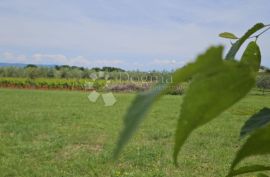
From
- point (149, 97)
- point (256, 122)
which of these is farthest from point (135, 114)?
point (256, 122)

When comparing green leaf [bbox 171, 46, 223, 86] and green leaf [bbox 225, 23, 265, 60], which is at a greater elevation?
green leaf [bbox 225, 23, 265, 60]

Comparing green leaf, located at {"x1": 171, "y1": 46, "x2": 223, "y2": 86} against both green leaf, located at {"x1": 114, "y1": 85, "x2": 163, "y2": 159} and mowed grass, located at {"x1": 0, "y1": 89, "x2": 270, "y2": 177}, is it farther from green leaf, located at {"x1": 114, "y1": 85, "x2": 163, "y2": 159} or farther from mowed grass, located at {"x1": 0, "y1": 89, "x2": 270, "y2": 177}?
mowed grass, located at {"x1": 0, "y1": 89, "x2": 270, "y2": 177}

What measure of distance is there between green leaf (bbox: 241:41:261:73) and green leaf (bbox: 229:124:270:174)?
7 cm

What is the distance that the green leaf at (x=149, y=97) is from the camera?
113 mm

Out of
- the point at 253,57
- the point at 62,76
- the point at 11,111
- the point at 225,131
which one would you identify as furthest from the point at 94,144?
the point at 62,76

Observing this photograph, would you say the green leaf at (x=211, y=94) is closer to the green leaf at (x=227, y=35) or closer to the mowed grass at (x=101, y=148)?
the green leaf at (x=227, y=35)

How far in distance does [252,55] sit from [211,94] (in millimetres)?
125

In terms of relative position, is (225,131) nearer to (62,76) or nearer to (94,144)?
(94,144)

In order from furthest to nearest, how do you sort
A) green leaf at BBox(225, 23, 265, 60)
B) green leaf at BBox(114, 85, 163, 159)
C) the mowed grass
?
the mowed grass → green leaf at BBox(225, 23, 265, 60) → green leaf at BBox(114, 85, 163, 159)

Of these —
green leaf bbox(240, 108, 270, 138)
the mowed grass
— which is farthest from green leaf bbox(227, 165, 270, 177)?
the mowed grass

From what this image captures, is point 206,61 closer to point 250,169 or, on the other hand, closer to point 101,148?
point 250,169

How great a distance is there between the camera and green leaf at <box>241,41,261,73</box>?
24 centimetres

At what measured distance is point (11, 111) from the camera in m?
8.51

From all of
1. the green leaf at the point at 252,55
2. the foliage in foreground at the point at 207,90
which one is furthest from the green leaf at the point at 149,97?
the green leaf at the point at 252,55
